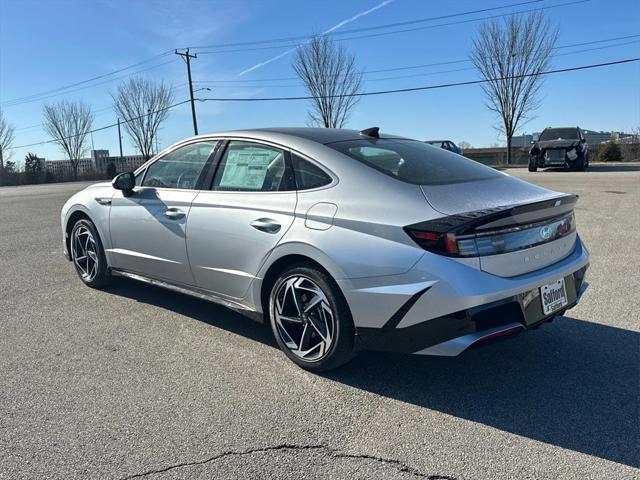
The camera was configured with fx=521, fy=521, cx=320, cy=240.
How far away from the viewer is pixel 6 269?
6520 millimetres

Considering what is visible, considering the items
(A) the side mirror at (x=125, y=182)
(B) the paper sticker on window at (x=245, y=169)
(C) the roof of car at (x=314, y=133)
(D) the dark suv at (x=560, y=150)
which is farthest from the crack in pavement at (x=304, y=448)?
(D) the dark suv at (x=560, y=150)

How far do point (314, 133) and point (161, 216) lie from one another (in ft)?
4.77

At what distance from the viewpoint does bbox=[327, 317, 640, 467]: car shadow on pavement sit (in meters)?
2.65

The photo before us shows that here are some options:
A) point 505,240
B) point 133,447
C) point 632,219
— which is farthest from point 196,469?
point 632,219

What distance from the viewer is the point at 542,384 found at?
3.15m

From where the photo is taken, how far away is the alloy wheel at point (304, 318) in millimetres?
3189

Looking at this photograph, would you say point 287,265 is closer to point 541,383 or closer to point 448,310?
point 448,310

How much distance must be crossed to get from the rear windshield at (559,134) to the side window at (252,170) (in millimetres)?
21070

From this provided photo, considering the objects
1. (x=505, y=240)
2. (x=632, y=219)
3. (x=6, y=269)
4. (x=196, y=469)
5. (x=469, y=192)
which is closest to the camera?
(x=196, y=469)

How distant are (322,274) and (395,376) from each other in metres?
0.83

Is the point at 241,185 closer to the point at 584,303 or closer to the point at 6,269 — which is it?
the point at 584,303

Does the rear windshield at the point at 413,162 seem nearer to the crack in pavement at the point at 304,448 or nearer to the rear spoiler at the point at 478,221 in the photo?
the rear spoiler at the point at 478,221

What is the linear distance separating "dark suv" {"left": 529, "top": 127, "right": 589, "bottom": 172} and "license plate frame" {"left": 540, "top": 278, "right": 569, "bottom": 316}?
20350 millimetres

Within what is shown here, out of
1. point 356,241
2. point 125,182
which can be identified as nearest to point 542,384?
point 356,241
